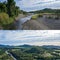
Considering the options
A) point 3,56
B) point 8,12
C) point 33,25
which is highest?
point 8,12

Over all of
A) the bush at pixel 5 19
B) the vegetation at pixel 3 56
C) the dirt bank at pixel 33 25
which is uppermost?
the bush at pixel 5 19

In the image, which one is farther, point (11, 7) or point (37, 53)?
point (11, 7)

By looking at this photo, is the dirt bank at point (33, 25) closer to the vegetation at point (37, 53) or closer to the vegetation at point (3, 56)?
the vegetation at point (37, 53)

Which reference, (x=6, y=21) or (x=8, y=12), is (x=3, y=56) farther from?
(x=8, y=12)

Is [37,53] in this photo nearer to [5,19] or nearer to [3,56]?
[3,56]

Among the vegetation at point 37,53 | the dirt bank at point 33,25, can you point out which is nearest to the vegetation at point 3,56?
the vegetation at point 37,53

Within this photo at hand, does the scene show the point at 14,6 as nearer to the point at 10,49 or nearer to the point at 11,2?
the point at 11,2

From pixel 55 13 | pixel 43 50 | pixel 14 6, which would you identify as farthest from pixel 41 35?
pixel 14 6

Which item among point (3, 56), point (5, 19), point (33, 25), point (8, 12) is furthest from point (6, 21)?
point (3, 56)

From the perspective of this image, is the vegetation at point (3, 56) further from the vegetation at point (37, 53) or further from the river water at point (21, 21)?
A: the river water at point (21, 21)

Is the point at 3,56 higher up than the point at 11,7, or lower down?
lower down

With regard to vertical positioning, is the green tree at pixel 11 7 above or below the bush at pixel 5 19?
above

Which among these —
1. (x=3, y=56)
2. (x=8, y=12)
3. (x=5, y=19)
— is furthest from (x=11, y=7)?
(x=3, y=56)
